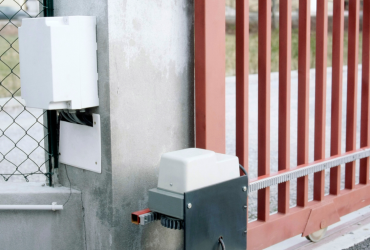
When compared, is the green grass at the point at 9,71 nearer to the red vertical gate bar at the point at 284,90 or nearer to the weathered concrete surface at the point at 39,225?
the weathered concrete surface at the point at 39,225

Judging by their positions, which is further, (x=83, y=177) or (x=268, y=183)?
(x=268, y=183)

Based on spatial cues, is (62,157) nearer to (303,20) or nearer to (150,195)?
(150,195)

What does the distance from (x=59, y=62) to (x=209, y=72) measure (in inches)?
25.6

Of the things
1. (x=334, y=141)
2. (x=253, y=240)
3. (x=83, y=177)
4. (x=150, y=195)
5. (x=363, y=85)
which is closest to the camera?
(x=150, y=195)

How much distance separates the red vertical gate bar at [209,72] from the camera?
1.95m

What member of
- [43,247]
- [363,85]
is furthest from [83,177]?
[363,85]

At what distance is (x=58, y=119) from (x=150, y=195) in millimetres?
581

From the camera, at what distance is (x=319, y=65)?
2568 mm

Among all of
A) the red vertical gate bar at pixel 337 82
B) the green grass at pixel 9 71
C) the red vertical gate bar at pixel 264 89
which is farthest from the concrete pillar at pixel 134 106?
the green grass at pixel 9 71

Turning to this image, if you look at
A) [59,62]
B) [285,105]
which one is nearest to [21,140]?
[285,105]

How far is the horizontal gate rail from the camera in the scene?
7.18ft

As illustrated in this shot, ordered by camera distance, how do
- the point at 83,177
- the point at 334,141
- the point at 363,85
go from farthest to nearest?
the point at 363,85 → the point at 334,141 → the point at 83,177

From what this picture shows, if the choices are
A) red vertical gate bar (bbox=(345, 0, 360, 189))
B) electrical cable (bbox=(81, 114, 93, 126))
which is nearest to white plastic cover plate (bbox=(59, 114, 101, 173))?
electrical cable (bbox=(81, 114, 93, 126))

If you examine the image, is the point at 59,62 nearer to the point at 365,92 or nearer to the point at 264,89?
the point at 264,89
